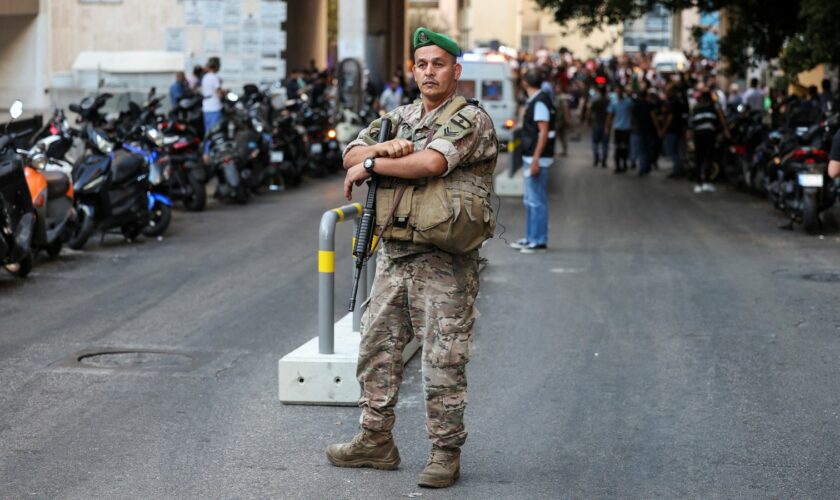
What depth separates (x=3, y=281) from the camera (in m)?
11.9

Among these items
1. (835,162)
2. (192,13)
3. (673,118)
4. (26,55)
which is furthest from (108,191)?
(26,55)

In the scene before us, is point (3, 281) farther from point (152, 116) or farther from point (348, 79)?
point (348, 79)

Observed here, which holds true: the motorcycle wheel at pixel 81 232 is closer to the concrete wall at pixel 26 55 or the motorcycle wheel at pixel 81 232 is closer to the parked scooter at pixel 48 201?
the parked scooter at pixel 48 201

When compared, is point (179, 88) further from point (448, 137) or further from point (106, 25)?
point (448, 137)

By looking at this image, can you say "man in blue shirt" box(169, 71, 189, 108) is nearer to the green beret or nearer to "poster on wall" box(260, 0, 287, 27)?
"poster on wall" box(260, 0, 287, 27)

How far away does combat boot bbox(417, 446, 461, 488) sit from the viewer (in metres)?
5.80

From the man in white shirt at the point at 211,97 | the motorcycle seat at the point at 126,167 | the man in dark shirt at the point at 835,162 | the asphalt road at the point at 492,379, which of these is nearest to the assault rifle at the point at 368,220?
the asphalt road at the point at 492,379

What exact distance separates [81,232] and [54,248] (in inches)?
24.3

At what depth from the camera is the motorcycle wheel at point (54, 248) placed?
1327cm

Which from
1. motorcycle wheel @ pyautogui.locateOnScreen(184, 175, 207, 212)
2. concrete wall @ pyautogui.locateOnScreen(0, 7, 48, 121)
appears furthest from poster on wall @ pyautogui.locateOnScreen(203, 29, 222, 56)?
motorcycle wheel @ pyautogui.locateOnScreen(184, 175, 207, 212)

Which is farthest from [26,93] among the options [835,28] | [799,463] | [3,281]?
[799,463]

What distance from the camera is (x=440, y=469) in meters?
5.81

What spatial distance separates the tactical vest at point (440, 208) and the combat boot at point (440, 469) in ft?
2.82

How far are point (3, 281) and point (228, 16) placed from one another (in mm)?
21730
